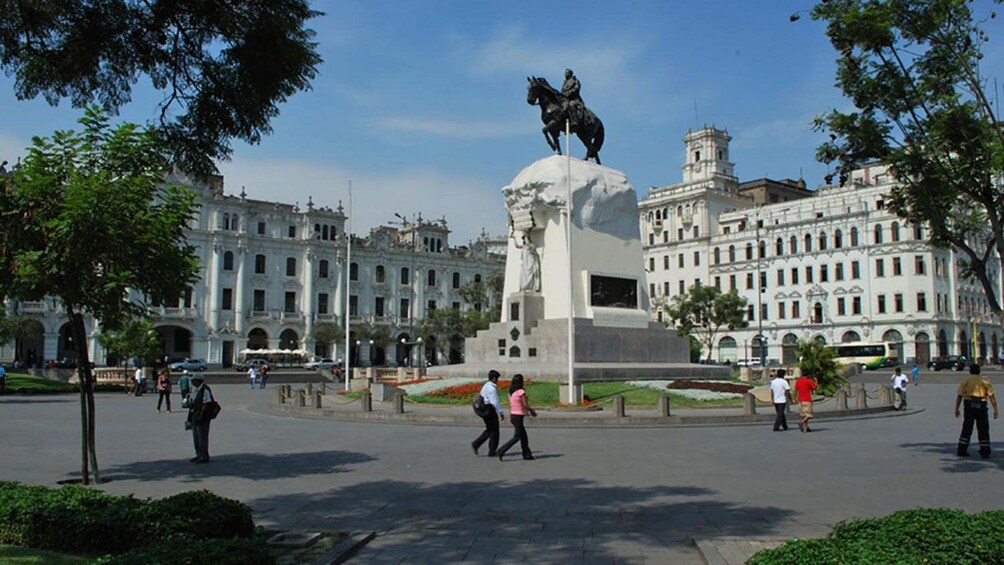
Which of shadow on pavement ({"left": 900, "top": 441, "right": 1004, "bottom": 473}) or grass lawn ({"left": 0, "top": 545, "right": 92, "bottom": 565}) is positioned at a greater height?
grass lawn ({"left": 0, "top": 545, "right": 92, "bottom": 565})

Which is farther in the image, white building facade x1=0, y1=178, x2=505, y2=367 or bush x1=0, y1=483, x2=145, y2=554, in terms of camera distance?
white building facade x1=0, y1=178, x2=505, y2=367

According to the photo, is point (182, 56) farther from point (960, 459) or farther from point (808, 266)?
point (808, 266)

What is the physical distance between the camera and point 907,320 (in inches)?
2655

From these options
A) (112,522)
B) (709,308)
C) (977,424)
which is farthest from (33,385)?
(709,308)

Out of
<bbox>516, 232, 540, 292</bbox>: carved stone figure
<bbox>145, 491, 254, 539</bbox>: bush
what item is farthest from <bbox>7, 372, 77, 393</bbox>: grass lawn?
<bbox>145, 491, 254, 539</bbox>: bush

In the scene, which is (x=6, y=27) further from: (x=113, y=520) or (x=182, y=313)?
(x=182, y=313)

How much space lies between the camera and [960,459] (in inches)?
532

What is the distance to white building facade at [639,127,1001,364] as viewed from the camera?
6788cm

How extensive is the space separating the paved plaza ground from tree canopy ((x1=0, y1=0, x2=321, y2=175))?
168 inches

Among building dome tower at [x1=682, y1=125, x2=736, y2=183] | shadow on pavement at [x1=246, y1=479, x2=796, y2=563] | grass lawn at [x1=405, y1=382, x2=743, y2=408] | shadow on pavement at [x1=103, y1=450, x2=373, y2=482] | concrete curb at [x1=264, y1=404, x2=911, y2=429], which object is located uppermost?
building dome tower at [x1=682, y1=125, x2=736, y2=183]

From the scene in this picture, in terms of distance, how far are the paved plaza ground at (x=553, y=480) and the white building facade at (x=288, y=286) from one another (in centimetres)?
5430

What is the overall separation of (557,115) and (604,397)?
11441mm

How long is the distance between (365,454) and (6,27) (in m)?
9.17

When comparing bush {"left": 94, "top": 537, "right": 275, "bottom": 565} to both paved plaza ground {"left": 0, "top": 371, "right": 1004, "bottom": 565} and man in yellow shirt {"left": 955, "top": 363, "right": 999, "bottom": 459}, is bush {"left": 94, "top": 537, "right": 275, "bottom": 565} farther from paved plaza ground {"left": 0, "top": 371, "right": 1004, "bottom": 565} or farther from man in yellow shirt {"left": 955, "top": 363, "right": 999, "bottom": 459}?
man in yellow shirt {"left": 955, "top": 363, "right": 999, "bottom": 459}
